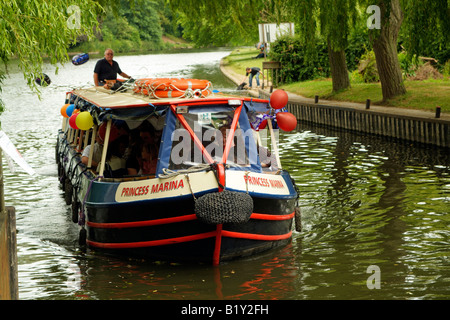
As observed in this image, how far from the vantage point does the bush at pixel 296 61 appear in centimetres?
4016

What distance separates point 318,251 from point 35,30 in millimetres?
5692

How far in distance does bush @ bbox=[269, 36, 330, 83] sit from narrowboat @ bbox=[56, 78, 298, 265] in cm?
2823

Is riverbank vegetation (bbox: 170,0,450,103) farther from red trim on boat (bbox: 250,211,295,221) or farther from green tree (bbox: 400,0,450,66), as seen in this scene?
red trim on boat (bbox: 250,211,295,221)

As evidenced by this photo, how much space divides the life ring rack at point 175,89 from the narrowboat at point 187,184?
2 cm

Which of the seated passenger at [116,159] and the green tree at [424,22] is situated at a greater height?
the green tree at [424,22]

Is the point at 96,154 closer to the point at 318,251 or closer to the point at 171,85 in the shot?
the point at 171,85

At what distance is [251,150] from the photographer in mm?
11281

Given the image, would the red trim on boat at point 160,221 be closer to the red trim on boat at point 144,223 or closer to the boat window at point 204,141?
the red trim on boat at point 144,223

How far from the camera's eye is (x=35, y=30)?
1000cm

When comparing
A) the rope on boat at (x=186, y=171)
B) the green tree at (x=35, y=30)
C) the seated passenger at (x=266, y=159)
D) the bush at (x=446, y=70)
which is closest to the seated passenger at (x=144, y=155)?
the rope on boat at (x=186, y=171)

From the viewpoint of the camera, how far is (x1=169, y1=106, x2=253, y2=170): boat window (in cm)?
1093

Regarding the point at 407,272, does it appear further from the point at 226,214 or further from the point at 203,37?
the point at 203,37

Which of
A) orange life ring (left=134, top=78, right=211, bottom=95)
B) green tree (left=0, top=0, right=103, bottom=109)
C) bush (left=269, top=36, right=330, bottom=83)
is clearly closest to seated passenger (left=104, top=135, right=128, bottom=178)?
orange life ring (left=134, top=78, right=211, bottom=95)
